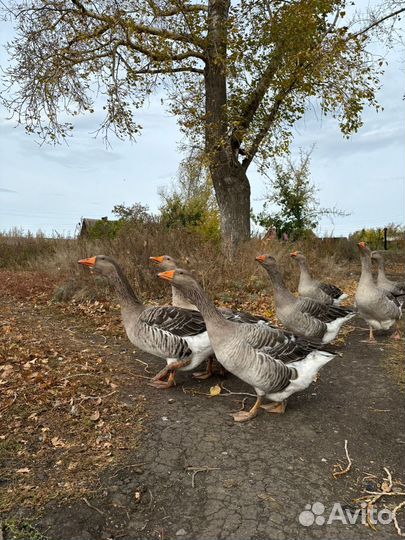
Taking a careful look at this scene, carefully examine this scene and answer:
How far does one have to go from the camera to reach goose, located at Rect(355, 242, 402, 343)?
7656mm

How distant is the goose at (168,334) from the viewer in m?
5.29

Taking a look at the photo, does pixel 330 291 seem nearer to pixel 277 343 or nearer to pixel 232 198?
pixel 277 343

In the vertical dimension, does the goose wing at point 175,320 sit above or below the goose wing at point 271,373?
above

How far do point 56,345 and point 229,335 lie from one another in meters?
3.71

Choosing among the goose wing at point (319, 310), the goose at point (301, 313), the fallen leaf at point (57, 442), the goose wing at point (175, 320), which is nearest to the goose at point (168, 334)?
the goose wing at point (175, 320)

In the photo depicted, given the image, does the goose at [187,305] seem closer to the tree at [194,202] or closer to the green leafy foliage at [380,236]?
the tree at [194,202]

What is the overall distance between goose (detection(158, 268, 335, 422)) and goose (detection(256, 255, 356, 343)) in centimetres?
170

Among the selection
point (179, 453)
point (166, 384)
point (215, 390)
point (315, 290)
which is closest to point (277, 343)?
point (215, 390)

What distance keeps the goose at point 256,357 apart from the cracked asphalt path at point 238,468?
0.34 metres

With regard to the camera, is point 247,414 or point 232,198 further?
point 232,198

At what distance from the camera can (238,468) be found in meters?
3.71

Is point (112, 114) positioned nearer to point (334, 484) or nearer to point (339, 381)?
point (339, 381)

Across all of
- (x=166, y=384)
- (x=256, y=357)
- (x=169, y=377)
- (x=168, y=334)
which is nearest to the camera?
(x=256, y=357)

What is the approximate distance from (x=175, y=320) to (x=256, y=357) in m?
1.35
